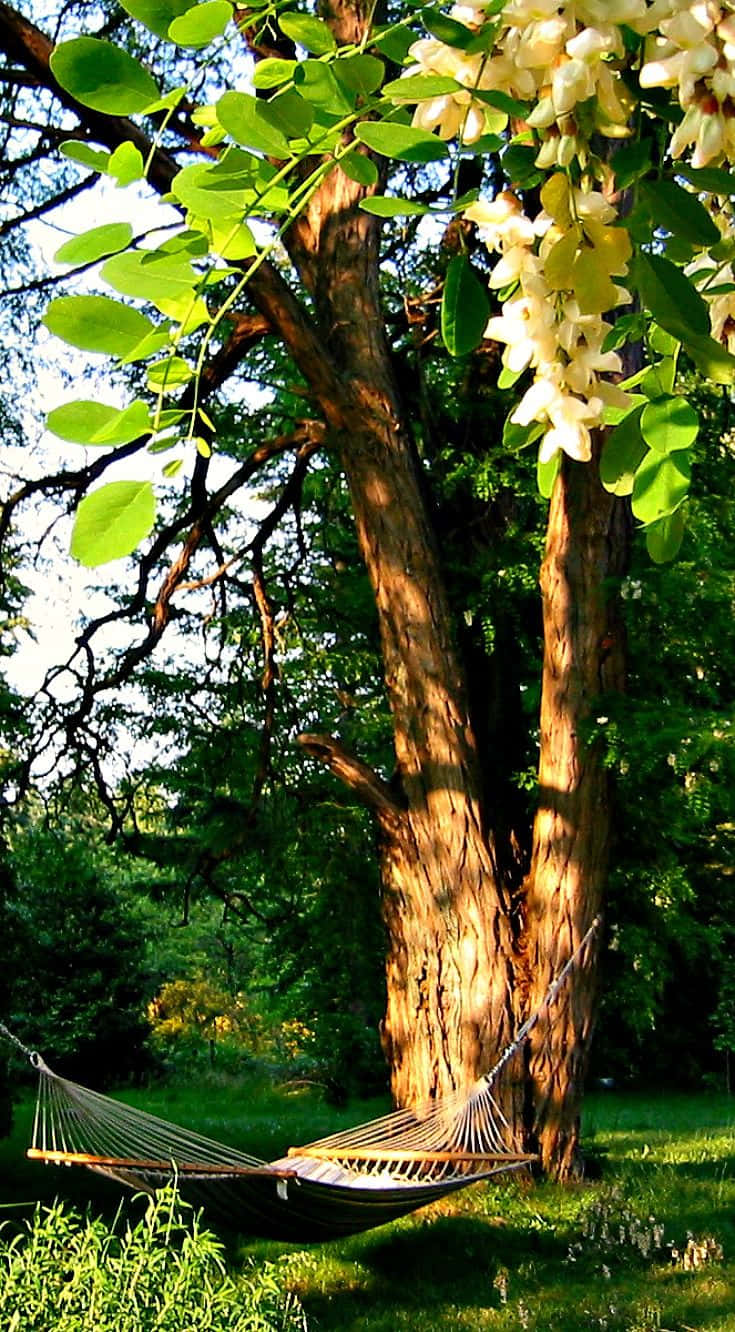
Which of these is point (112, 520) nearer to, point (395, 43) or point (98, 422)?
point (98, 422)

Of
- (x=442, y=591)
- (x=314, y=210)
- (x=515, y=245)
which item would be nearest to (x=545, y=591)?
(x=442, y=591)

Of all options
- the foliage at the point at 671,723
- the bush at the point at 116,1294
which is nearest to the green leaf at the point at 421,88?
the bush at the point at 116,1294

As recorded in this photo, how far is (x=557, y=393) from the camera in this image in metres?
0.71

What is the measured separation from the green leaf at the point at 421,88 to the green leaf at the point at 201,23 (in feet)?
0.27

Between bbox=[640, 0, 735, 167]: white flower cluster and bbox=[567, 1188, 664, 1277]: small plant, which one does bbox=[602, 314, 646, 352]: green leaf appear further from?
bbox=[567, 1188, 664, 1277]: small plant

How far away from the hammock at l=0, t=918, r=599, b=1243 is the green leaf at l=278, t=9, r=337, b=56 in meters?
3.05

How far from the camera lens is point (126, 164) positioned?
2.38 ft

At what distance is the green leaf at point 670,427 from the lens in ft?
2.49

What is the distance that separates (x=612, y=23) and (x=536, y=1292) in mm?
4222

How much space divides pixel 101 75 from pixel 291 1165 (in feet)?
11.9

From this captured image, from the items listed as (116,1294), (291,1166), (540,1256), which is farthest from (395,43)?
(540,1256)

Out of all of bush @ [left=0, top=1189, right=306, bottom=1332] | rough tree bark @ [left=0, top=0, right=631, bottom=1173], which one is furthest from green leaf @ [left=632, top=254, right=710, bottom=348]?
rough tree bark @ [left=0, top=0, right=631, bottom=1173]

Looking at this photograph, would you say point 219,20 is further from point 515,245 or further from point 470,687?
point 470,687

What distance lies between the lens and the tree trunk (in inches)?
205
